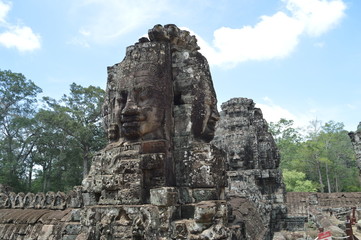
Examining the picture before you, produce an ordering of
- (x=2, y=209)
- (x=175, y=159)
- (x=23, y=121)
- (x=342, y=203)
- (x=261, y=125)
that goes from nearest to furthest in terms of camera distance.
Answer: (x=175, y=159), (x=2, y=209), (x=261, y=125), (x=342, y=203), (x=23, y=121)

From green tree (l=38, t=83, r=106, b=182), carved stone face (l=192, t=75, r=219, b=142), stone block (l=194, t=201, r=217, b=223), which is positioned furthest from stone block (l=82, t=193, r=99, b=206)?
green tree (l=38, t=83, r=106, b=182)

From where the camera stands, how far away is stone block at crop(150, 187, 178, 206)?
11.5 feet

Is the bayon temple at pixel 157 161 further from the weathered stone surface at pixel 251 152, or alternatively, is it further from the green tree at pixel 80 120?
the green tree at pixel 80 120

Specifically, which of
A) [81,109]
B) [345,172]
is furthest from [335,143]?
[81,109]

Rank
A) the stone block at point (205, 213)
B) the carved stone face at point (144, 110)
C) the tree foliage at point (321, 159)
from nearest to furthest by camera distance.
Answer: the stone block at point (205, 213)
the carved stone face at point (144, 110)
the tree foliage at point (321, 159)

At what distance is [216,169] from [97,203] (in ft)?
5.53

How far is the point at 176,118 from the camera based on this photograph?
431 cm

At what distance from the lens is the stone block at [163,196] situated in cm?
350

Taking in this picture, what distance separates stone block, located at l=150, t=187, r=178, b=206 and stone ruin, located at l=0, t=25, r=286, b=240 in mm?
11

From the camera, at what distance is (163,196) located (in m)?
3.52

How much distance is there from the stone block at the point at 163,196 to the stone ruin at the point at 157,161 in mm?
11

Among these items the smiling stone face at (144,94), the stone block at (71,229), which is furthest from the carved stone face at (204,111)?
the stone block at (71,229)

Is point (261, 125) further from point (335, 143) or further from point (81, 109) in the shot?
point (335, 143)

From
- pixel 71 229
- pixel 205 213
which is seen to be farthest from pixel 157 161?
pixel 71 229
